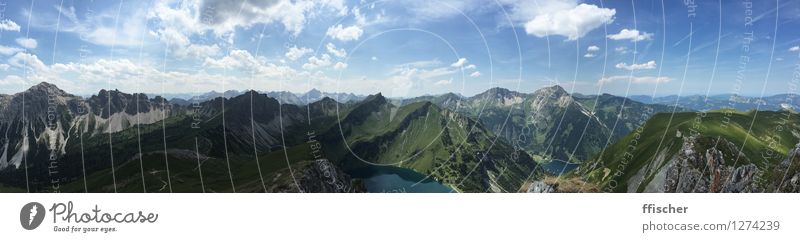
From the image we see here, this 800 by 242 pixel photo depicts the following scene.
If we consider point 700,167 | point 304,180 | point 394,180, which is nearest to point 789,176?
point 700,167

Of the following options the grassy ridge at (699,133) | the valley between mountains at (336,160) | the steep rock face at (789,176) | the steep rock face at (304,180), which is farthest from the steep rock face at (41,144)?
the steep rock face at (789,176)

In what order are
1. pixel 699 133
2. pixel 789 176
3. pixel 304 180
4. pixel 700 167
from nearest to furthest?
pixel 789 176 → pixel 700 167 → pixel 304 180 → pixel 699 133

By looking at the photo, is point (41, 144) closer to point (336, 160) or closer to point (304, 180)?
point (336, 160)

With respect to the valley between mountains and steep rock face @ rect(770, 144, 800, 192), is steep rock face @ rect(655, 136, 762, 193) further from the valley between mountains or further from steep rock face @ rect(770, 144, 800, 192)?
steep rock face @ rect(770, 144, 800, 192)

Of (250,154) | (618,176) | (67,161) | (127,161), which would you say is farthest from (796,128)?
(67,161)

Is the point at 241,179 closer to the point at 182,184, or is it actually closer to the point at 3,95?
the point at 182,184

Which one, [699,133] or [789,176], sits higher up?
[699,133]

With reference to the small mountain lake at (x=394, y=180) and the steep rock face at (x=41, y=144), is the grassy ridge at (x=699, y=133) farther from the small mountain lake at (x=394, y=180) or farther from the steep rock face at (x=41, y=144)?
the steep rock face at (x=41, y=144)
